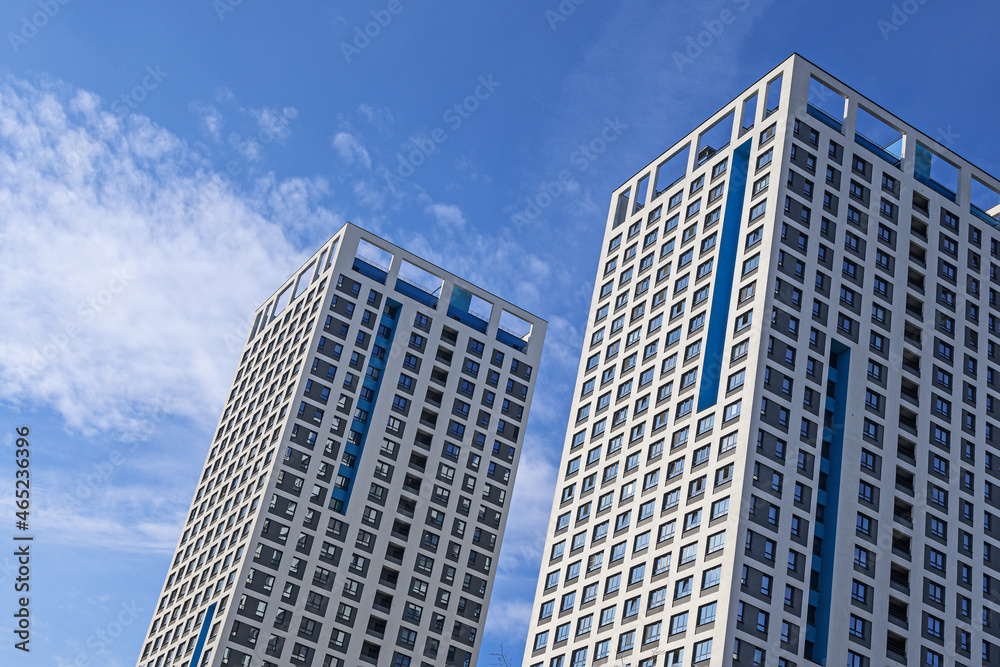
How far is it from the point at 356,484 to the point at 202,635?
20958mm

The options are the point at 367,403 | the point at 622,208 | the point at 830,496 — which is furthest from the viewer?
the point at 367,403

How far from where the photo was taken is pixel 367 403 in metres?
126

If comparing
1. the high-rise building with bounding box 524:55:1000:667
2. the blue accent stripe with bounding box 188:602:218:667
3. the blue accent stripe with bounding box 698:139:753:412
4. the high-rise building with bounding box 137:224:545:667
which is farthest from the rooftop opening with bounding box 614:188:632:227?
the blue accent stripe with bounding box 188:602:218:667

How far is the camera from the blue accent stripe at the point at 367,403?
121375 millimetres

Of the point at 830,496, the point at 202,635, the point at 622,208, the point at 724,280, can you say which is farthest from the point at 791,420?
the point at 202,635

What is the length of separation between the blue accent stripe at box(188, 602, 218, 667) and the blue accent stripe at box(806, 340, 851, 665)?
198 ft

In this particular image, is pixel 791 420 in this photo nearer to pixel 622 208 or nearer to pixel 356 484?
pixel 622 208

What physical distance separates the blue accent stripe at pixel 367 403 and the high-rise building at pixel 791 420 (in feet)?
99.4

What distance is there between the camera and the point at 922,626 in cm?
8038

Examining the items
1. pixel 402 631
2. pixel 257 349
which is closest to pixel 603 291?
pixel 402 631

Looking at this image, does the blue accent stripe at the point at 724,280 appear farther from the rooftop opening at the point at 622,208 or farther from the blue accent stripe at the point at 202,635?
the blue accent stripe at the point at 202,635

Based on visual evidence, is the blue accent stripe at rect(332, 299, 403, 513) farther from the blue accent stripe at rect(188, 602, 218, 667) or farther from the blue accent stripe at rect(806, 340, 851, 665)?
the blue accent stripe at rect(806, 340, 851, 665)

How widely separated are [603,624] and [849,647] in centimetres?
1715

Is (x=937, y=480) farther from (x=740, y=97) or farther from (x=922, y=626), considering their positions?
(x=740, y=97)
